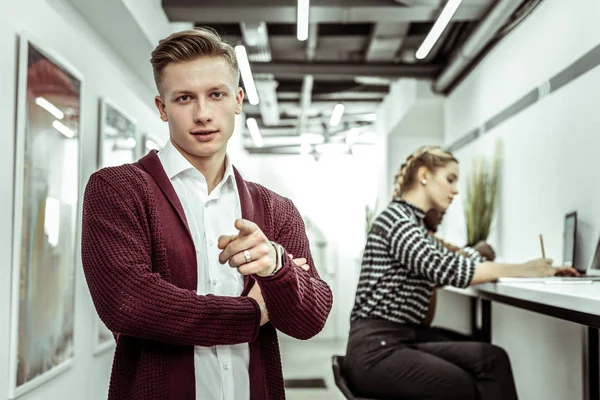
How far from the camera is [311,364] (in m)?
7.55

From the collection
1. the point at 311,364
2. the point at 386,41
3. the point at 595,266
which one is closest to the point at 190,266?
the point at 595,266

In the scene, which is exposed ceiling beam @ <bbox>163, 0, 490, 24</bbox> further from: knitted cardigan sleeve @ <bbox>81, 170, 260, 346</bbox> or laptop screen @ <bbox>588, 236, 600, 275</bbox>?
knitted cardigan sleeve @ <bbox>81, 170, 260, 346</bbox>

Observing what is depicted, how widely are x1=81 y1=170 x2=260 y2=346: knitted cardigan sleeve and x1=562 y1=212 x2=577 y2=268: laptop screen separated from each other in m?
2.55

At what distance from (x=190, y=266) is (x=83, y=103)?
8.40 feet

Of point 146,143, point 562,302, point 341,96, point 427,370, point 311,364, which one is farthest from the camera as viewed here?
point 341,96

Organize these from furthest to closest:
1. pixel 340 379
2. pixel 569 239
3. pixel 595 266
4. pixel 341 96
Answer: pixel 341 96, pixel 569 239, pixel 595 266, pixel 340 379

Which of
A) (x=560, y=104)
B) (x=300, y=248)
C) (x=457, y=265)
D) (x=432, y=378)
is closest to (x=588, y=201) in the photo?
(x=560, y=104)

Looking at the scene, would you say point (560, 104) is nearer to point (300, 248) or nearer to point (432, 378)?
point (432, 378)

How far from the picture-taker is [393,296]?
2506mm

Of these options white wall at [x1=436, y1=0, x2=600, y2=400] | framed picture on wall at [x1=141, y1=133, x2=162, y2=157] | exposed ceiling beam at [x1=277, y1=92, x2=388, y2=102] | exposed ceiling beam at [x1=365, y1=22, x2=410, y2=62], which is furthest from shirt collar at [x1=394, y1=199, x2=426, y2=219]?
exposed ceiling beam at [x1=277, y1=92, x2=388, y2=102]

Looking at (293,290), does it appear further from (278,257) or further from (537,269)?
(537,269)

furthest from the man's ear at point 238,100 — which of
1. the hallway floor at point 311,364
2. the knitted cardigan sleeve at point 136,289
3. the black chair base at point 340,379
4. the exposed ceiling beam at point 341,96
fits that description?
the exposed ceiling beam at point 341,96

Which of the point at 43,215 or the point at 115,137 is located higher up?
the point at 115,137

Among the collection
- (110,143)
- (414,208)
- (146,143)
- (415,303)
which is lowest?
(415,303)
